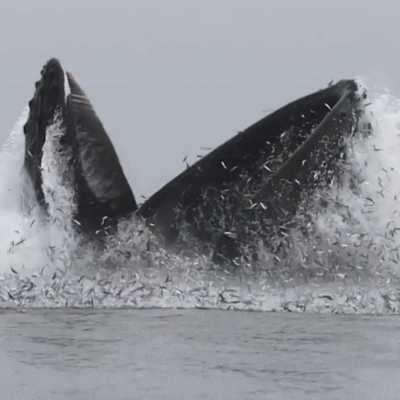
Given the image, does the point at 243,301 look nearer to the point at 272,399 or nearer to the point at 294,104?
the point at 294,104

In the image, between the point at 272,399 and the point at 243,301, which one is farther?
the point at 243,301

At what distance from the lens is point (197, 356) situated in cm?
1605

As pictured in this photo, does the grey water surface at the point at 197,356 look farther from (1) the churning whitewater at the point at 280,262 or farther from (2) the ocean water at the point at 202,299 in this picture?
(1) the churning whitewater at the point at 280,262

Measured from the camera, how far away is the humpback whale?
68.1 feet

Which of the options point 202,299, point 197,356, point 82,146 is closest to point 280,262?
point 202,299

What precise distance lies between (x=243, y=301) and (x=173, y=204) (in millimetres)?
1766

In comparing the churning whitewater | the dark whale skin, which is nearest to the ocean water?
the churning whitewater

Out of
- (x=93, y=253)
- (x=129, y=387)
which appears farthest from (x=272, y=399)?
(x=93, y=253)

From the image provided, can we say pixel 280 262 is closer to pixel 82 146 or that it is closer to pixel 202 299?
pixel 202 299

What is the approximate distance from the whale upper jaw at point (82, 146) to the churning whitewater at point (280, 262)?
20 centimetres

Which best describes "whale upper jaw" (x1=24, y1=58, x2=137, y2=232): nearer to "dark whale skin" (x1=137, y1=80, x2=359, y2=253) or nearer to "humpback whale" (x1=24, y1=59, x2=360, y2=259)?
"humpback whale" (x1=24, y1=59, x2=360, y2=259)

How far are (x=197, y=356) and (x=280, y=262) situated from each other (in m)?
5.44

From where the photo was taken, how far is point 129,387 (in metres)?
14.4

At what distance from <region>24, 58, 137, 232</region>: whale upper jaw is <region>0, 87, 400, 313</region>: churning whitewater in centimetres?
20
